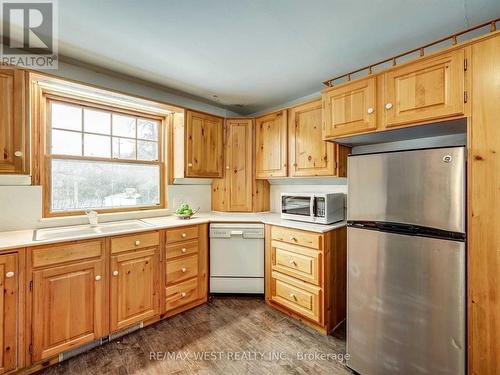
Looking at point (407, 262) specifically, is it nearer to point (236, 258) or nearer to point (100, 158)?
point (236, 258)

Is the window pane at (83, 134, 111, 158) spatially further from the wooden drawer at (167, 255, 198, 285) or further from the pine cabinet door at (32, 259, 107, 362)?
the wooden drawer at (167, 255, 198, 285)

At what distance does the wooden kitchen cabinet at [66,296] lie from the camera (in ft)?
5.30

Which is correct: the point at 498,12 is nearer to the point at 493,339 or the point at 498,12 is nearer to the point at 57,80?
the point at 493,339

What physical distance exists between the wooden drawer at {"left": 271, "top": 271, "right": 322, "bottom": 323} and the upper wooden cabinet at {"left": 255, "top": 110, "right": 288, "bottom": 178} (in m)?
1.19

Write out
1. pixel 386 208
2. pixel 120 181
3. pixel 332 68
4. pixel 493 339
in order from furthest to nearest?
1. pixel 120 181
2. pixel 332 68
3. pixel 386 208
4. pixel 493 339

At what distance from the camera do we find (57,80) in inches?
75.2

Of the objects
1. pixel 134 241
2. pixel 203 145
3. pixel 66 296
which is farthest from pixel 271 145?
pixel 66 296

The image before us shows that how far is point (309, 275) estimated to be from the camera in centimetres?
215

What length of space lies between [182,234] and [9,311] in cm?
130

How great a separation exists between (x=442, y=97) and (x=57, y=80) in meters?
2.83

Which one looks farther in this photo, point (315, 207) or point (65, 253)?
point (315, 207)

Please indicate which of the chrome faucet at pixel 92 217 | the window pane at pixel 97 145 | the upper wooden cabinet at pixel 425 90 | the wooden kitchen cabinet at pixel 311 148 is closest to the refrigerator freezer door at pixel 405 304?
the upper wooden cabinet at pixel 425 90

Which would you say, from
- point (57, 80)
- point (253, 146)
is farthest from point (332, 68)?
point (57, 80)

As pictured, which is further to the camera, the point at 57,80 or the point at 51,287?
the point at 57,80
